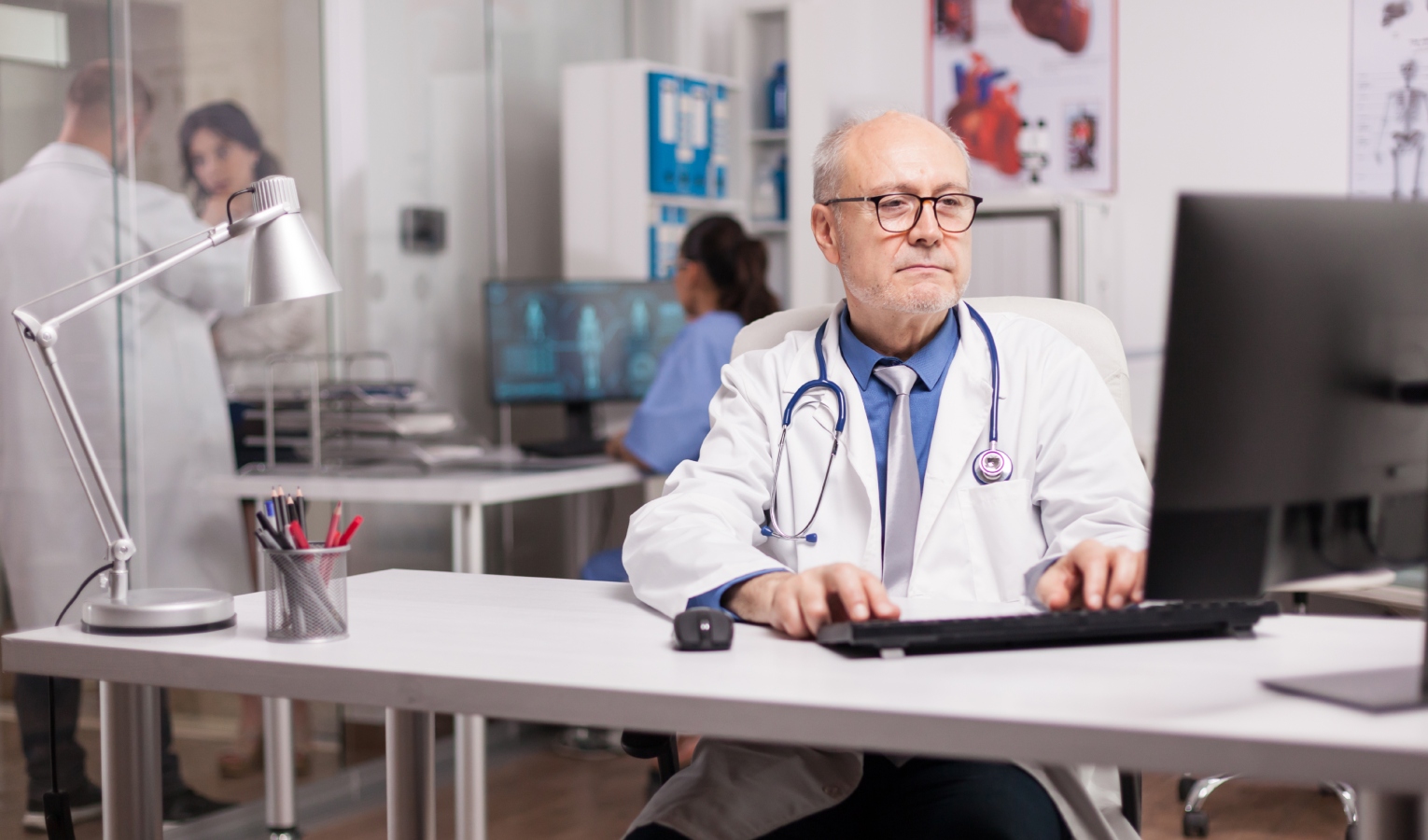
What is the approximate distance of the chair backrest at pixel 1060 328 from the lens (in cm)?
180

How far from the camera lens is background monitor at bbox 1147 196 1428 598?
3.13 feet

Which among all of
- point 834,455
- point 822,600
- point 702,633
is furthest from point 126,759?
point 834,455

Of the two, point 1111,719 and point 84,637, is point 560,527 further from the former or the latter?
point 1111,719

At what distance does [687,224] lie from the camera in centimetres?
427

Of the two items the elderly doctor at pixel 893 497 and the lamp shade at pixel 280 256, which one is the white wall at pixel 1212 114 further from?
the lamp shade at pixel 280 256

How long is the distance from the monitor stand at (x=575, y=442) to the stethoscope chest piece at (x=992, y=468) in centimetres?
196

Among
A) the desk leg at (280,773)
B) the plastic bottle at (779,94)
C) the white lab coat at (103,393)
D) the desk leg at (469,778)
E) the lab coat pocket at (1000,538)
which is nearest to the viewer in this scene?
the lab coat pocket at (1000,538)

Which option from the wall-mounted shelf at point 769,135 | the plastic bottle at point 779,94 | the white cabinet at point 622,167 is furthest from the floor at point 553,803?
the plastic bottle at point 779,94

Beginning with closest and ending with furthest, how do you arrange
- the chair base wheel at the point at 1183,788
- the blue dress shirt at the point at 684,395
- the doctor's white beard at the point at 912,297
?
1. the doctor's white beard at the point at 912,297
2. the chair base wheel at the point at 1183,788
3. the blue dress shirt at the point at 684,395

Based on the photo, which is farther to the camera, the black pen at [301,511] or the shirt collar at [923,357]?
the shirt collar at [923,357]

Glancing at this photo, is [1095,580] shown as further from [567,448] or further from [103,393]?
[567,448]

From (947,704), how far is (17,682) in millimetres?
2262

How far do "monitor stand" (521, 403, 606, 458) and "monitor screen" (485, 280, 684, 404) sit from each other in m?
0.06

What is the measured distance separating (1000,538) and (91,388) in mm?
1971
